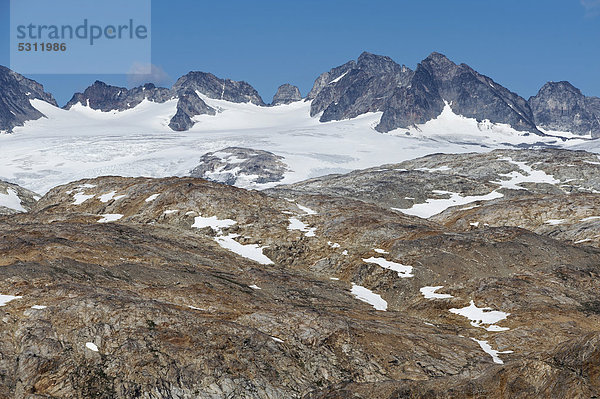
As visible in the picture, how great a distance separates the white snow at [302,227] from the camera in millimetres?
67625

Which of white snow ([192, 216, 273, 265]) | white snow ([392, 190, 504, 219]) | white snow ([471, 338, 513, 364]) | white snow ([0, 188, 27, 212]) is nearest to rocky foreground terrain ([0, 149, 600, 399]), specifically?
white snow ([471, 338, 513, 364])

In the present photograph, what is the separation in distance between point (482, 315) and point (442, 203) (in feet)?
233

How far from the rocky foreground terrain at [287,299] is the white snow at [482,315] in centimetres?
22

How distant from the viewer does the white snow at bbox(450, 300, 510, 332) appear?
4386 centimetres

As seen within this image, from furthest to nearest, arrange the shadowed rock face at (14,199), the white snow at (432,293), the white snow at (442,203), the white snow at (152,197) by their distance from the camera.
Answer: the shadowed rock face at (14,199) → the white snow at (442,203) → the white snow at (152,197) → the white snow at (432,293)

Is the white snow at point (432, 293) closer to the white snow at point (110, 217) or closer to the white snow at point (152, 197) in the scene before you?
the white snow at point (110, 217)

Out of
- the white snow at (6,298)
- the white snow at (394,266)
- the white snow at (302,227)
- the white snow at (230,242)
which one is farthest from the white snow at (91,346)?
the white snow at (302,227)

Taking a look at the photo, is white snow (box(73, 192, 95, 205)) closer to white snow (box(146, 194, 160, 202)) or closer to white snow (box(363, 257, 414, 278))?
white snow (box(146, 194, 160, 202))

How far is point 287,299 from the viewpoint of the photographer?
4628cm

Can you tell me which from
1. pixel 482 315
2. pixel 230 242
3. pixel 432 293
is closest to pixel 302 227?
pixel 230 242

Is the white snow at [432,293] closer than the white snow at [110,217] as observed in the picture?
Yes

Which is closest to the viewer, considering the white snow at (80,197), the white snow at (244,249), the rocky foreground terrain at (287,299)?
the rocky foreground terrain at (287,299)

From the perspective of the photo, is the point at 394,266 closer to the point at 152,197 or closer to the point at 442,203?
the point at 152,197

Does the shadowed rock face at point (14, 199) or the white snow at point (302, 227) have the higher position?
the white snow at point (302, 227)
